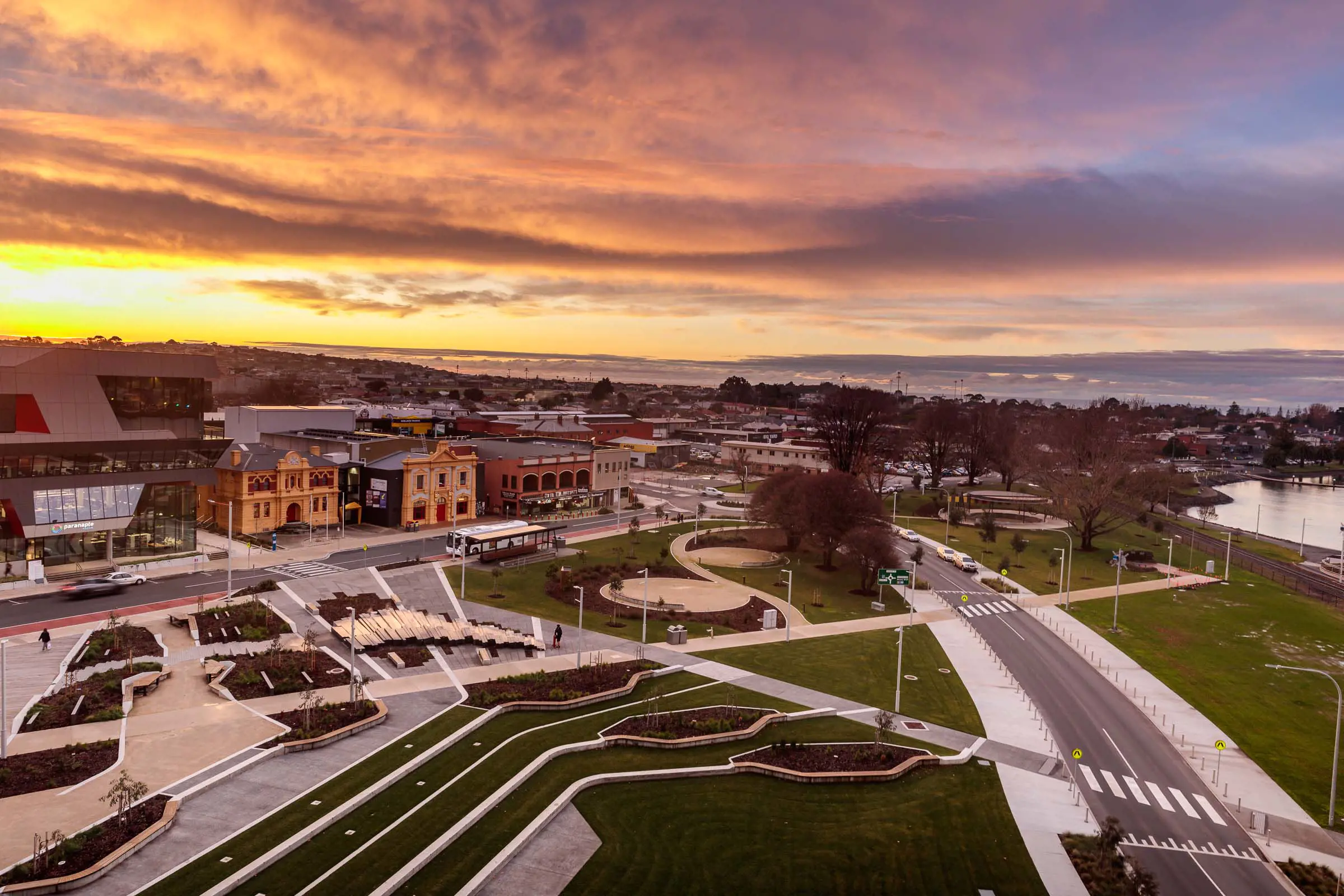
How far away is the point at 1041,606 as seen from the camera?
6019 centimetres

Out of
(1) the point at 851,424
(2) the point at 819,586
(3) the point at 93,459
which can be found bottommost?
(2) the point at 819,586

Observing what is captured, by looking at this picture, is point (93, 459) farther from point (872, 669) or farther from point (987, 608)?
point (987, 608)

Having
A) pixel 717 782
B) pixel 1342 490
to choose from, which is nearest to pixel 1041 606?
pixel 717 782

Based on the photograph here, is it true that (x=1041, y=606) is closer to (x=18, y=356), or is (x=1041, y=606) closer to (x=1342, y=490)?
(x=18, y=356)

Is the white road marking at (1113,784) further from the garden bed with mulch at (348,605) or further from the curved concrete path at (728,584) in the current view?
the garden bed with mulch at (348,605)

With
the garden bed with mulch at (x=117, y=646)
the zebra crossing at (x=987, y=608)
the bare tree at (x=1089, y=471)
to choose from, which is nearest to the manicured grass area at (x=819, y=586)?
the zebra crossing at (x=987, y=608)

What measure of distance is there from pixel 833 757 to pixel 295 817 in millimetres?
18868

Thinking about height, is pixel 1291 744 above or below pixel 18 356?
below

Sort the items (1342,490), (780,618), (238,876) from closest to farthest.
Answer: (238,876)
(780,618)
(1342,490)

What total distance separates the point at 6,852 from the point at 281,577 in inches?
1311

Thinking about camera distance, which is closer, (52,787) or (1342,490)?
(52,787)

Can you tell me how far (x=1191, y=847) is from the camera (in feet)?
87.6

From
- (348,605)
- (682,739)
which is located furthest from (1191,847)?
(348,605)

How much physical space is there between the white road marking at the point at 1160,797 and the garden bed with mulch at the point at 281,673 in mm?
33372
